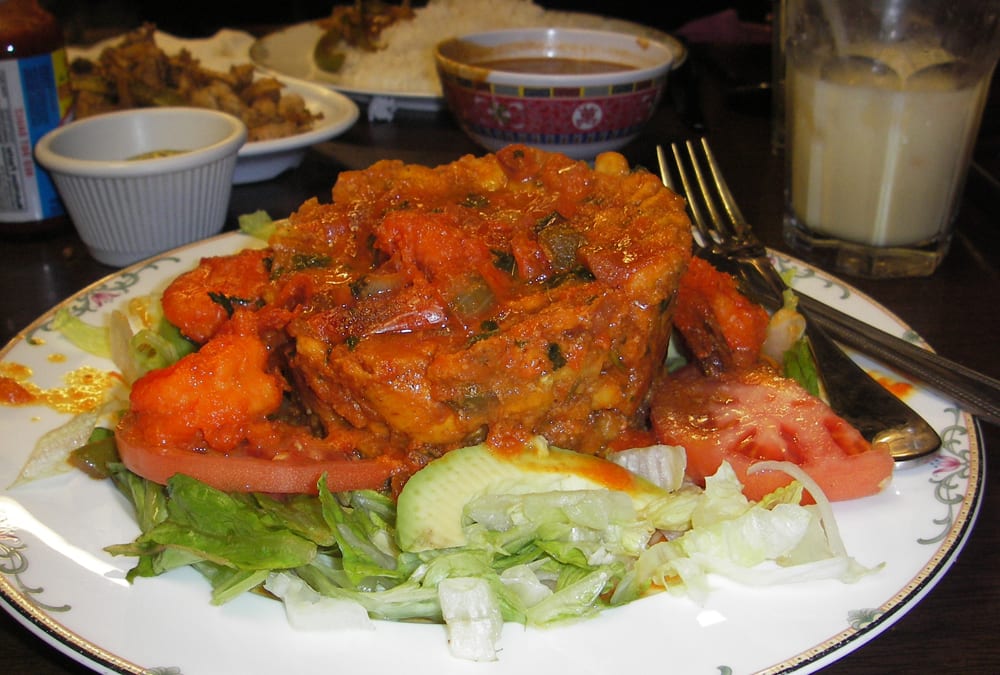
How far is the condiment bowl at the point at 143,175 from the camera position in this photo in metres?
3.82

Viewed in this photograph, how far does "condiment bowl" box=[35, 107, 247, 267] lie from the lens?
3.82 meters

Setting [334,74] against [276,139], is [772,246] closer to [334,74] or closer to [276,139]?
[276,139]

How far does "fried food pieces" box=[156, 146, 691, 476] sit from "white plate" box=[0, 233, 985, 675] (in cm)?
53

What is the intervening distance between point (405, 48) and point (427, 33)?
0.30 meters

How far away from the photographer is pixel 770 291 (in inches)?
122

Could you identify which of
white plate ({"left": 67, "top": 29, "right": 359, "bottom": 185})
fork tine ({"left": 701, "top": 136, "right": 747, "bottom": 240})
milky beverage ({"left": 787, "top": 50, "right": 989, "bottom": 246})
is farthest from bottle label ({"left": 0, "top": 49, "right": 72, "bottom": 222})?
milky beverage ({"left": 787, "top": 50, "right": 989, "bottom": 246})

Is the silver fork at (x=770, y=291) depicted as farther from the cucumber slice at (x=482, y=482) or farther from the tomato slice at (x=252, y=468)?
the tomato slice at (x=252, y=468)

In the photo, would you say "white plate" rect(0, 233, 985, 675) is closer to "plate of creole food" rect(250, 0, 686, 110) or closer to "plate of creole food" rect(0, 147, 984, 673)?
"plate of creole food" rect(0, 147, 984, 673)

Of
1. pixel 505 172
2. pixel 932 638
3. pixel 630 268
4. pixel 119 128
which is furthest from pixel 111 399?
pixel 932 638

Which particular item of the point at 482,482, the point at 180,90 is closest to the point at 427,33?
the point at 180,90

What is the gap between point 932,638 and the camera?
2.14m

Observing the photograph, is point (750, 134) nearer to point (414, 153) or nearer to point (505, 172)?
point (414, 153)

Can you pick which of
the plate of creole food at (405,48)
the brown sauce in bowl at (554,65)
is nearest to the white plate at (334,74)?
the plate of creole food at (405,48)

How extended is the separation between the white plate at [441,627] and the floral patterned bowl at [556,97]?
112 inches
